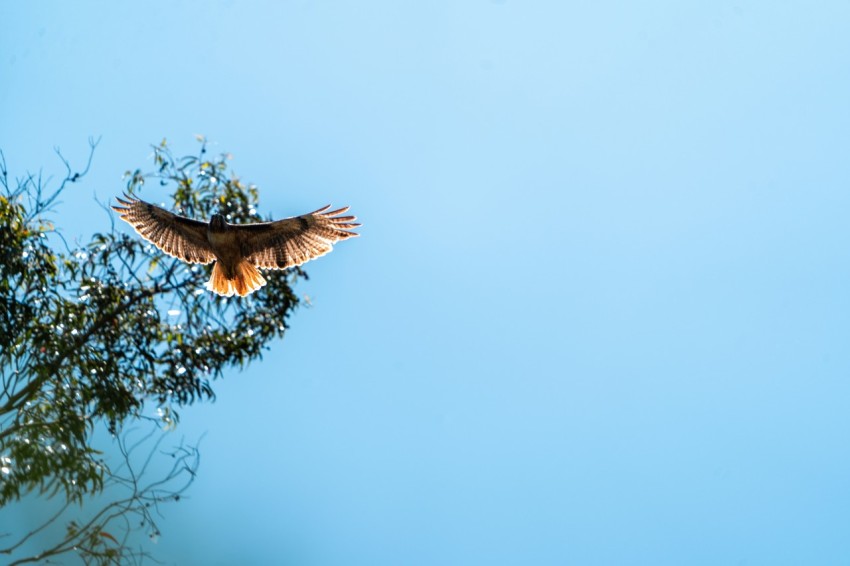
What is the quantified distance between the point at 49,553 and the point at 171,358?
1.76 meters

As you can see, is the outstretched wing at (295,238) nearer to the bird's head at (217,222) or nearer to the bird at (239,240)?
the bird at (239,240)

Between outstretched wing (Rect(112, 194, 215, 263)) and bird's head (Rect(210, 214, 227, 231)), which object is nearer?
bird's head (Rect(210, 214, 227, 231))

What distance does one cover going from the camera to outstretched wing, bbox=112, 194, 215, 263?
660 centimetres

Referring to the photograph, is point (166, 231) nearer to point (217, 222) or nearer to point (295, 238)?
point (217, 222)

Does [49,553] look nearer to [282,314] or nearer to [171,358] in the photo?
[171,358]

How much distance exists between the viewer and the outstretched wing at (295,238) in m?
6.69

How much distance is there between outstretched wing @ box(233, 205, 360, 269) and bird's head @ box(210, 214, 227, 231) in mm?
269

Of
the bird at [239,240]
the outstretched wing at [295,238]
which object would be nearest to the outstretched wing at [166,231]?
the bird at [239,240]

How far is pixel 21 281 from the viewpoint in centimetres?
617

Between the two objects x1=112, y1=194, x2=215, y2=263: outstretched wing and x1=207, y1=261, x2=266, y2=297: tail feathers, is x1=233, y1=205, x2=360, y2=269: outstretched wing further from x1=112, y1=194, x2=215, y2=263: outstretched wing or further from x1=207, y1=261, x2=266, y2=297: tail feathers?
x1=112, y1=194, x2=215, y2=263: outstretched wing

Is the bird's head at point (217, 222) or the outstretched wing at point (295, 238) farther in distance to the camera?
the outstretched wing at point (295, 238)

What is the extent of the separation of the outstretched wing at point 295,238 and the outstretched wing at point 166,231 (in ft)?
0.95

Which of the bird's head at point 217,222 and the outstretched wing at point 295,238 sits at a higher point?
the outstretched wing at point 295,238

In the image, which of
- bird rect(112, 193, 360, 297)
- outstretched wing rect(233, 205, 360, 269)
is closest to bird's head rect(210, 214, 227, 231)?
bird rect(112, 193, 360, 297)
